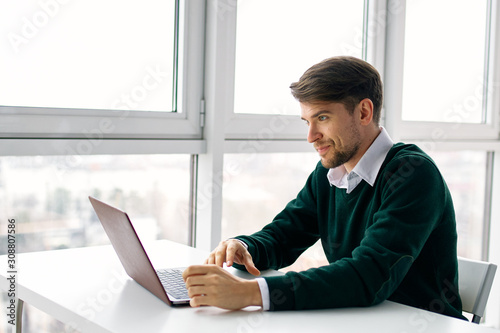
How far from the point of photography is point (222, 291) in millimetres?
1156

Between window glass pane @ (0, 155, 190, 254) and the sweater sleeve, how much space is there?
965mm

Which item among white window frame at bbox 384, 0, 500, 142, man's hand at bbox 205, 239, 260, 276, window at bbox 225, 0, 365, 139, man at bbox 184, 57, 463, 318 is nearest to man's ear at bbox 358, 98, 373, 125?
man at bbox 184, 57, 463, 318

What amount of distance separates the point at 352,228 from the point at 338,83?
1.35 ft

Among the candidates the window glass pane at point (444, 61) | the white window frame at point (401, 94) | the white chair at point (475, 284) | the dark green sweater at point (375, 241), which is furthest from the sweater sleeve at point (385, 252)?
the window glass pane at point (444, 61)

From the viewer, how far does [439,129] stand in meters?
3.05

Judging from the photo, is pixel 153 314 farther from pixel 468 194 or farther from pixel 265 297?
pixel 468 194

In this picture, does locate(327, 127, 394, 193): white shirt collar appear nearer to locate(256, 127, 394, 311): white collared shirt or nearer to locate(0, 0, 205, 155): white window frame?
locate(256, 127, 394, 311): white collared shirt

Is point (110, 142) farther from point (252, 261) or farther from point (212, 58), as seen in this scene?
point (252, 261)

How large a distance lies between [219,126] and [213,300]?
110 cm

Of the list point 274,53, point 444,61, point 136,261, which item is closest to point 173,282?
point 136,261

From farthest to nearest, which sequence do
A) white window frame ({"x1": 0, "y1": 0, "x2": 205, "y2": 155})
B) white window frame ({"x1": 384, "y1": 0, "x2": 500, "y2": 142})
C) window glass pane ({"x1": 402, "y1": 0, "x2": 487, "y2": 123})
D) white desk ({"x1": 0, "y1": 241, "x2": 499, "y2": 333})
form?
1. window glass pane ({"x1": 402, "y1": 0, "x2": 487, "y2": 123})
2. white window frame ({"x1": 384, "y1": 0, "x2": 500, "y2": 142})
3. white window frame ({"x1": 0, "y1": 0, "x2": 205, "y2": 155})
4. white desk ({"x1": 0, "y1": 241, "x2": 499, "y2": 333})

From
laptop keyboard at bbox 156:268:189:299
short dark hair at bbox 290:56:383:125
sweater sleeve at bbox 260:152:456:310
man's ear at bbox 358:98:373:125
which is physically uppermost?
short dark hair at bbox 290:56:383:125

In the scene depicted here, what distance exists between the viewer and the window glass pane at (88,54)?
5.74 feet

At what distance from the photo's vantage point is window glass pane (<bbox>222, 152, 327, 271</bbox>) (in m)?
2.31
